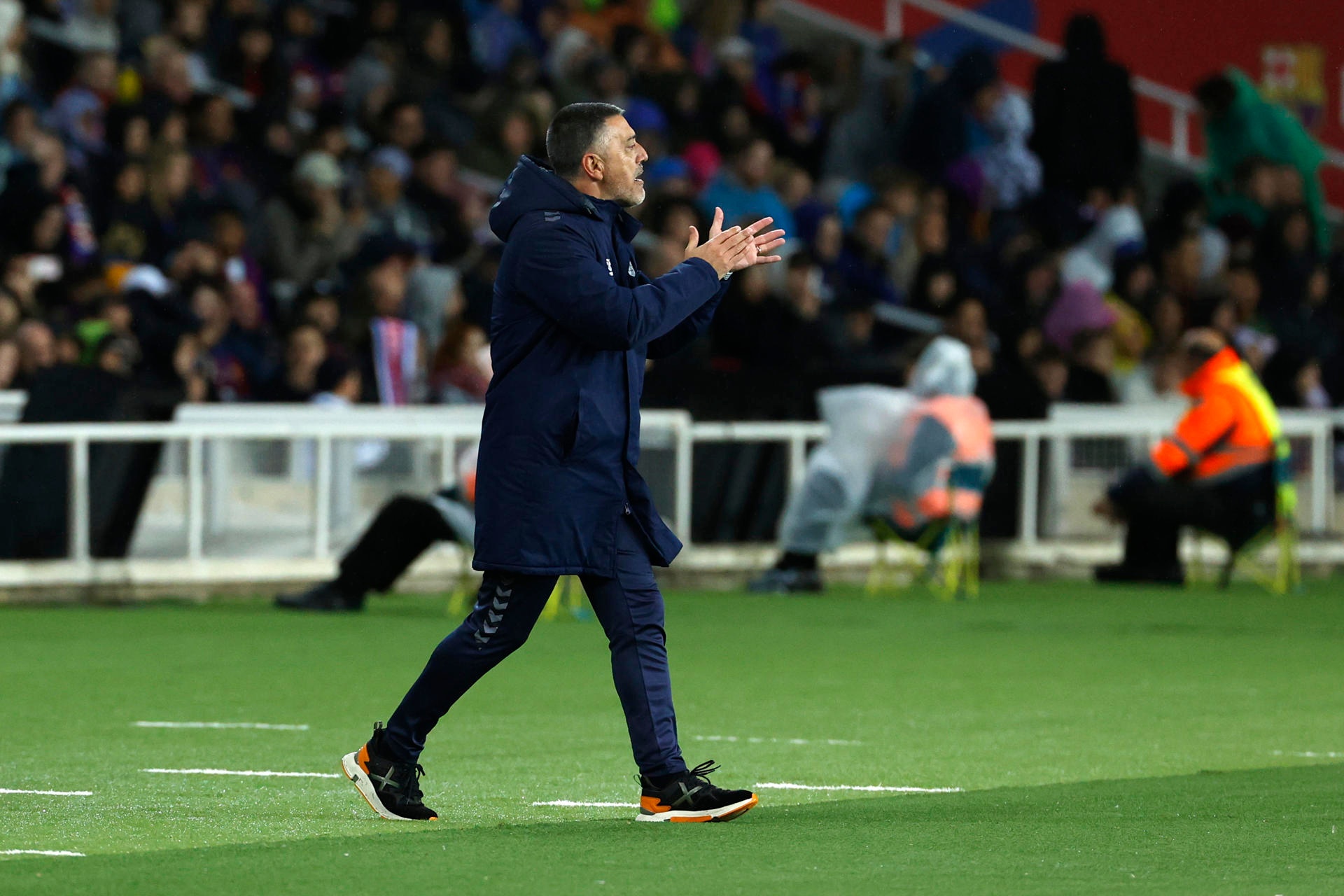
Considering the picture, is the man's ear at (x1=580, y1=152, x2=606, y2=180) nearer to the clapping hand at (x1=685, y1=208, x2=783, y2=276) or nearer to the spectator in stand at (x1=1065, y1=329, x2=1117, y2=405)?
the clapping hand at (x1=685, y1=208, x2=783, y2=276)

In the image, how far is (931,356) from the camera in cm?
1641

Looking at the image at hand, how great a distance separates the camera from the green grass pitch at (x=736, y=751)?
621cm

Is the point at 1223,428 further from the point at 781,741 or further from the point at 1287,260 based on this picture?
the point at 781,741

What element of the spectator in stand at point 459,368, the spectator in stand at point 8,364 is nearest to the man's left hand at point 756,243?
the spectator in stand at point 8,364

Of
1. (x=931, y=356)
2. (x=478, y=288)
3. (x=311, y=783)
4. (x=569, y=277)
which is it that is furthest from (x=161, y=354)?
(x=569, y=277)

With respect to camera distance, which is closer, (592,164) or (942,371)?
(592,164)

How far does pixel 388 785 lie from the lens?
7066 mm

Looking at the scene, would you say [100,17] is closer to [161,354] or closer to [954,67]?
[161,354]

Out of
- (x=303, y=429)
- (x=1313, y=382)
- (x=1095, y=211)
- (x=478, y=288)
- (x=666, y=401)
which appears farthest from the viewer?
(x=1095, y=211)

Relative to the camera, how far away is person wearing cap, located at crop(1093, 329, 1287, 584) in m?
17.0

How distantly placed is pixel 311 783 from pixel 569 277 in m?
2.01

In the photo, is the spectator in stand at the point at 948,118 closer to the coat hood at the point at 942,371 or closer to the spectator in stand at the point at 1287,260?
the spectator in stand at the point at 1287,260

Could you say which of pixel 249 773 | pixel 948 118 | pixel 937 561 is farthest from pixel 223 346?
pixel 249 773

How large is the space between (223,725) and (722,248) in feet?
11.4
